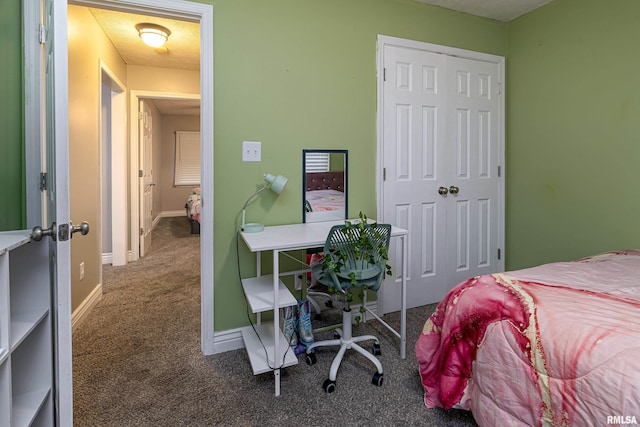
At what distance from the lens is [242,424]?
5.00ft

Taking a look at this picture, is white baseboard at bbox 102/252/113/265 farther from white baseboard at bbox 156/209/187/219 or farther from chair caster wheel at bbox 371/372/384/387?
white baseboard at bbox 156/209/187/219

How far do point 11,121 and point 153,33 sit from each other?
1943 millimetres

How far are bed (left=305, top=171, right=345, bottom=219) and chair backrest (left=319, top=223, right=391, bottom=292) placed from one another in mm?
650

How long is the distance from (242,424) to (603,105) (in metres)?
3.02

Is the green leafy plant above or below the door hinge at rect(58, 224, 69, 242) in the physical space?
below

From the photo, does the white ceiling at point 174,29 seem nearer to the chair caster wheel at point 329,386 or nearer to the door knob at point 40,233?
the door knob at point 40,233

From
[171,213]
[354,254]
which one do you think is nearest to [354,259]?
[354,254]

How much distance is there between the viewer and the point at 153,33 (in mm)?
3006

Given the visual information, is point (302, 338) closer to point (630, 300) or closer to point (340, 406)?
point (340, 406)

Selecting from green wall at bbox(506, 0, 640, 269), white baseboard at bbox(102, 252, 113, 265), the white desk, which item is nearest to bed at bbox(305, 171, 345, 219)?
the white desk

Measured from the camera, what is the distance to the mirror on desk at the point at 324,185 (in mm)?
2359

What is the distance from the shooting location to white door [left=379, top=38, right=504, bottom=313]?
2617 mm

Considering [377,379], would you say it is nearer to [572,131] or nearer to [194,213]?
[572,131]

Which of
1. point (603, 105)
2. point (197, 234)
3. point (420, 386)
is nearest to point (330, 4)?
point (603, 105)
